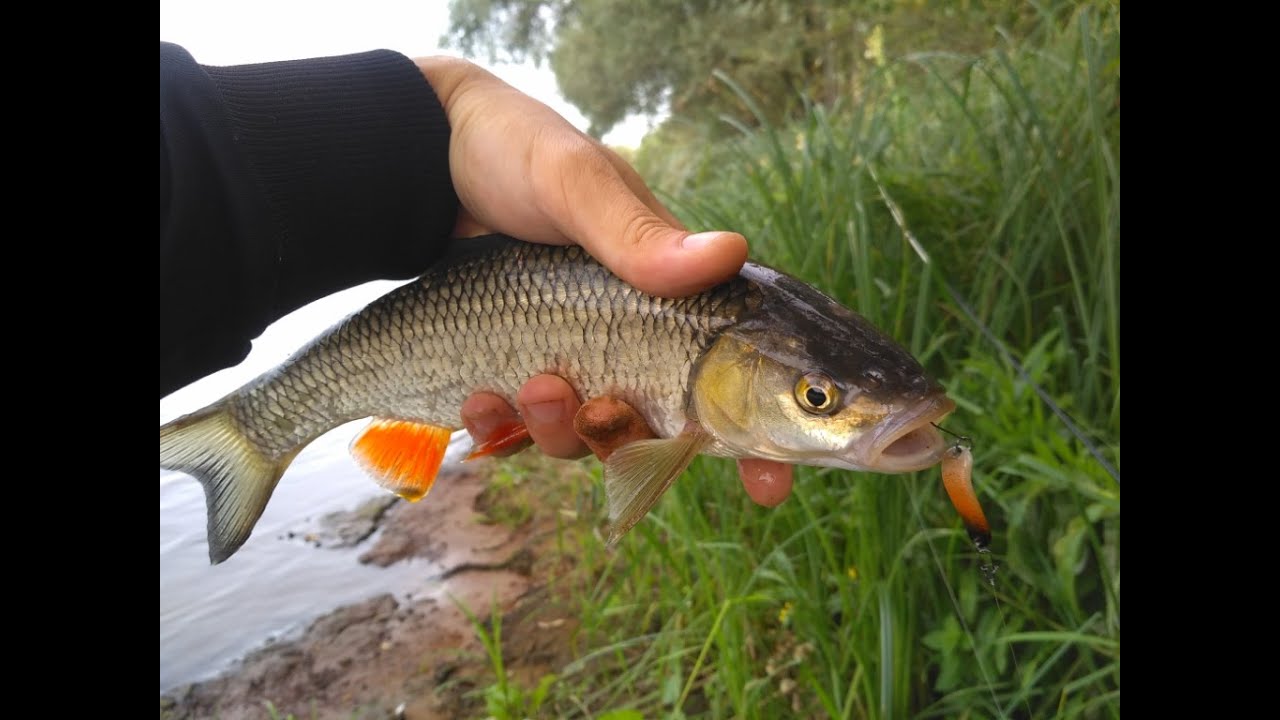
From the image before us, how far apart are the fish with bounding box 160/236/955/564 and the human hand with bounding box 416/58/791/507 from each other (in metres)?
0.06

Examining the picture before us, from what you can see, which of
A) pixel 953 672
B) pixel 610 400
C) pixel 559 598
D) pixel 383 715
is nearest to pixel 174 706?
pixel 383 715

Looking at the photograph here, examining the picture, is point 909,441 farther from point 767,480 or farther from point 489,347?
point 489,347

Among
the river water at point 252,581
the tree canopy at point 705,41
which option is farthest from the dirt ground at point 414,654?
the tree canopy at point 705,41

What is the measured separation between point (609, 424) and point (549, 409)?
7.4 inches

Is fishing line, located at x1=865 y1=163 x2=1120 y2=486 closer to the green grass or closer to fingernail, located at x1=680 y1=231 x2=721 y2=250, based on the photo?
the green grass

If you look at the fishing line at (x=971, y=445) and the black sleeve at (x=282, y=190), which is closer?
the fishing line at (x=971, y=445)

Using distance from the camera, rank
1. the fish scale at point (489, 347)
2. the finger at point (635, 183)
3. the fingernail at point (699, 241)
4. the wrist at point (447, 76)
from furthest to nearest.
Answer: the wrist at point (447, 76) → the finger at point (635, 183) → the fish scale at point (489, 347) → the fingernail at point (699, 241)

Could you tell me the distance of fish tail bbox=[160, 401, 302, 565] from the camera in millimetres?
2072

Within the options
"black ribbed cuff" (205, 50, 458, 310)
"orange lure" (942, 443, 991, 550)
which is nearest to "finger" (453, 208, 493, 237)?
"black ribbed cuff" (205, 50, 458, 310)

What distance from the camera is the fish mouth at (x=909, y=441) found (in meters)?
1.48

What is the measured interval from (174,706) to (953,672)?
12.2 ft

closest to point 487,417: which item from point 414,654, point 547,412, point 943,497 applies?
point 547,412

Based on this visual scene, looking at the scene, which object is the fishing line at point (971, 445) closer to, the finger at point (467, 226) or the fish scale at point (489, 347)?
the fish scale at point (489, 347)

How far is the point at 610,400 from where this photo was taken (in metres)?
1.86
